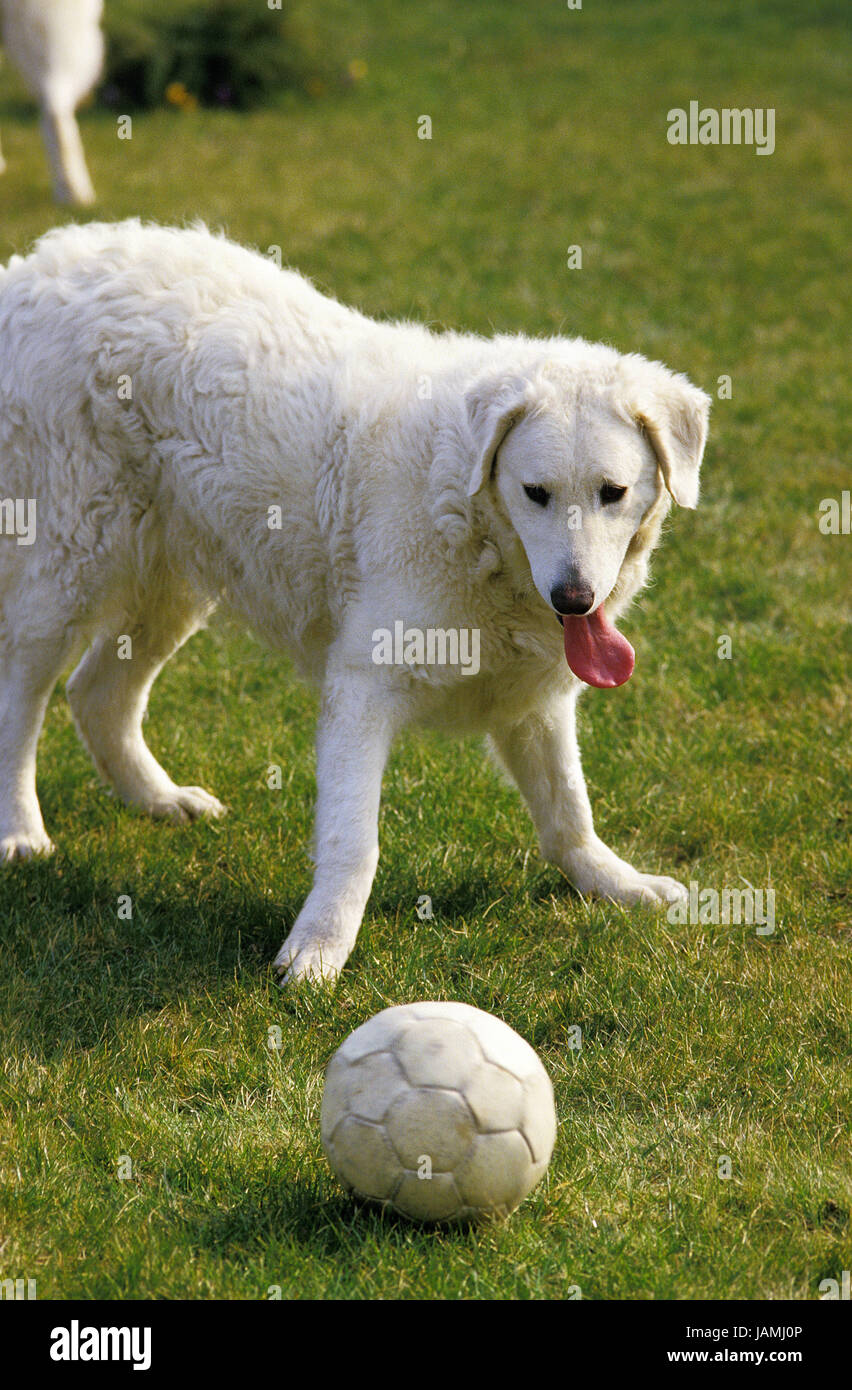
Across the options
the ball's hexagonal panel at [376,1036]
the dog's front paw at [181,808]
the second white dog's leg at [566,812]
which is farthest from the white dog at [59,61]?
the ball's hexagonal panel at [376,1036]

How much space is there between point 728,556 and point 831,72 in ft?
32.8

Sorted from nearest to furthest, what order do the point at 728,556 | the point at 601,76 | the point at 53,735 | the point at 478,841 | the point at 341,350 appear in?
the point at 341,350 < the point at 478,841 < the point at 53,735 < the point at 728,556 < the point at 601,76

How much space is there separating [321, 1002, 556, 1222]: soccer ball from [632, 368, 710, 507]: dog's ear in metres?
1.62

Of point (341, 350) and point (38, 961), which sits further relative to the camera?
point (341, 350)

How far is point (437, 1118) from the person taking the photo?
3215 millimetres

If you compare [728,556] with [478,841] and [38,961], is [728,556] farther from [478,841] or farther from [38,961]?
[38,961]

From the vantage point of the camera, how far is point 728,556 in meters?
7.62

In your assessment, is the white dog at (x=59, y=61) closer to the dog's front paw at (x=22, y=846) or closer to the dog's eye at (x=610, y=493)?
the dog's front paw at (x=22, y=846)

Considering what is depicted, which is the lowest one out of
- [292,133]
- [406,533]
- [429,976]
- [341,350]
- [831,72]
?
[429,976]

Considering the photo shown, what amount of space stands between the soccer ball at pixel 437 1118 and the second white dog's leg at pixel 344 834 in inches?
39.4

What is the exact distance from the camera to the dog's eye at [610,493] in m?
4.04

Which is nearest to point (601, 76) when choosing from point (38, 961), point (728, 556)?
point (728, 556)

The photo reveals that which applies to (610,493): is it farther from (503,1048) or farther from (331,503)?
(503,1048)

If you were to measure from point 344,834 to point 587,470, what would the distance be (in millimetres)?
1238
